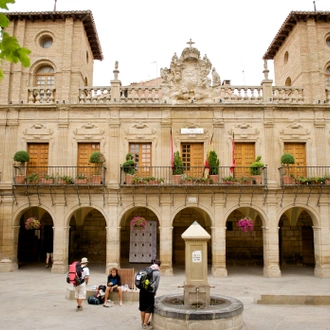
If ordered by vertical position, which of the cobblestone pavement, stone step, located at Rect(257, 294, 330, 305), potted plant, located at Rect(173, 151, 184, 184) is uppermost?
potted plant, located at Rect(173, 151, 184, 184)

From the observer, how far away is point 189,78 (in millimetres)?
19641

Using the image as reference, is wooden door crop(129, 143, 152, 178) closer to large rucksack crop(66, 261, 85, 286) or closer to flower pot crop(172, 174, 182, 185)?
flower pot crop(172, 174, 182, 185)

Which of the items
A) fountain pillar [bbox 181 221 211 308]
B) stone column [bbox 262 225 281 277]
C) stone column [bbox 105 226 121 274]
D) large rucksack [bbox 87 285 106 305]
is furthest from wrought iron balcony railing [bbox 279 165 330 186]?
large rucksack [bbox 87 285 106 305]

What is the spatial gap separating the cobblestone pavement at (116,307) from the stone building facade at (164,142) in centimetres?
149

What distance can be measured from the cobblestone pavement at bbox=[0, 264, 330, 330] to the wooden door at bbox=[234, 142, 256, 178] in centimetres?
486

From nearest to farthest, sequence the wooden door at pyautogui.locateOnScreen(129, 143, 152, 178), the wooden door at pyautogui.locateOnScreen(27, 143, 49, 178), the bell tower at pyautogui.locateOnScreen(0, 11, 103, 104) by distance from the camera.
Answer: the wooden door at pyautogui.locateOnScreen(129, 143, 152, 178) → the wooden door at pyautogui.locateOnScreen(27, 143, 49, 178) → the bell tower at pyautogui.locateOnScreen(0, 11, 103, 104)

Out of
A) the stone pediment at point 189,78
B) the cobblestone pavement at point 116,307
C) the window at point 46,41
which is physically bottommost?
the cobblestone pavement at point 116,307

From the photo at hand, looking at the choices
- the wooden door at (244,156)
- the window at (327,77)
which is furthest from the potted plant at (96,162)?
the window at (327,77)

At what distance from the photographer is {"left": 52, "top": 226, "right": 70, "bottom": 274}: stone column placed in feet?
59.2

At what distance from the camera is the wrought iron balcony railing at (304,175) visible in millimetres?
17938

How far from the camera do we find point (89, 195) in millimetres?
18516

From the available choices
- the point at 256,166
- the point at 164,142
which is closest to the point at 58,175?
the point at 164,142

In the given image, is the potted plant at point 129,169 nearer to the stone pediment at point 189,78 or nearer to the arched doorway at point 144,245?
the arched doorway at point 144,245

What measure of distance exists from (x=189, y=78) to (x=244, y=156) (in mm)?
4737
